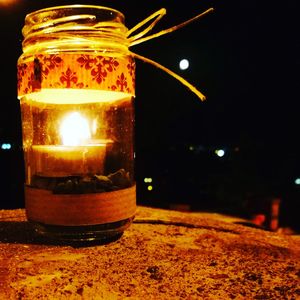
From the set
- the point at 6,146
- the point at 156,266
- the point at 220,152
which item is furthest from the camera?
the point at 220,152

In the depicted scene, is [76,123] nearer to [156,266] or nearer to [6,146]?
[156,266]

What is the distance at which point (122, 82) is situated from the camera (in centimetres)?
146

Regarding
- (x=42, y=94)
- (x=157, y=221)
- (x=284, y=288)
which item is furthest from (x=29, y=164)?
(x=284, y=288)

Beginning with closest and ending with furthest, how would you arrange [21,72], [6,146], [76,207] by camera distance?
[76,207] → [21,72] → [6,146]

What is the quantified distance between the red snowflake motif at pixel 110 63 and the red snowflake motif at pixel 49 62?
0.49 feet

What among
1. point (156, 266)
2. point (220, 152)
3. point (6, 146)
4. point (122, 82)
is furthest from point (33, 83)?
point (220, 152)

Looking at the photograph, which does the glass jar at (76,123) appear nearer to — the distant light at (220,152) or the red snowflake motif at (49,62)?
the red snowflake motif at (49,62)

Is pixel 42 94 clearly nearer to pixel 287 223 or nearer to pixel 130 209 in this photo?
pixel 130 209

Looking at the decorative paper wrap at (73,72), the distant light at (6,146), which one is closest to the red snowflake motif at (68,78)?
the decorative paper wrap at (73,72)

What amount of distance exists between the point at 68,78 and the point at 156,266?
2.26 feet

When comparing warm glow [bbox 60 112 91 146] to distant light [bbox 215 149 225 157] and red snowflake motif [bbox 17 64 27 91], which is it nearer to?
red snowflake motif [bbox 17 64 27 91]

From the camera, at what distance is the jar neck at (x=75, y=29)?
1.38 metres

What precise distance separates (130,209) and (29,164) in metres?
0.46

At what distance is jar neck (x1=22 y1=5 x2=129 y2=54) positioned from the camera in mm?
1382
